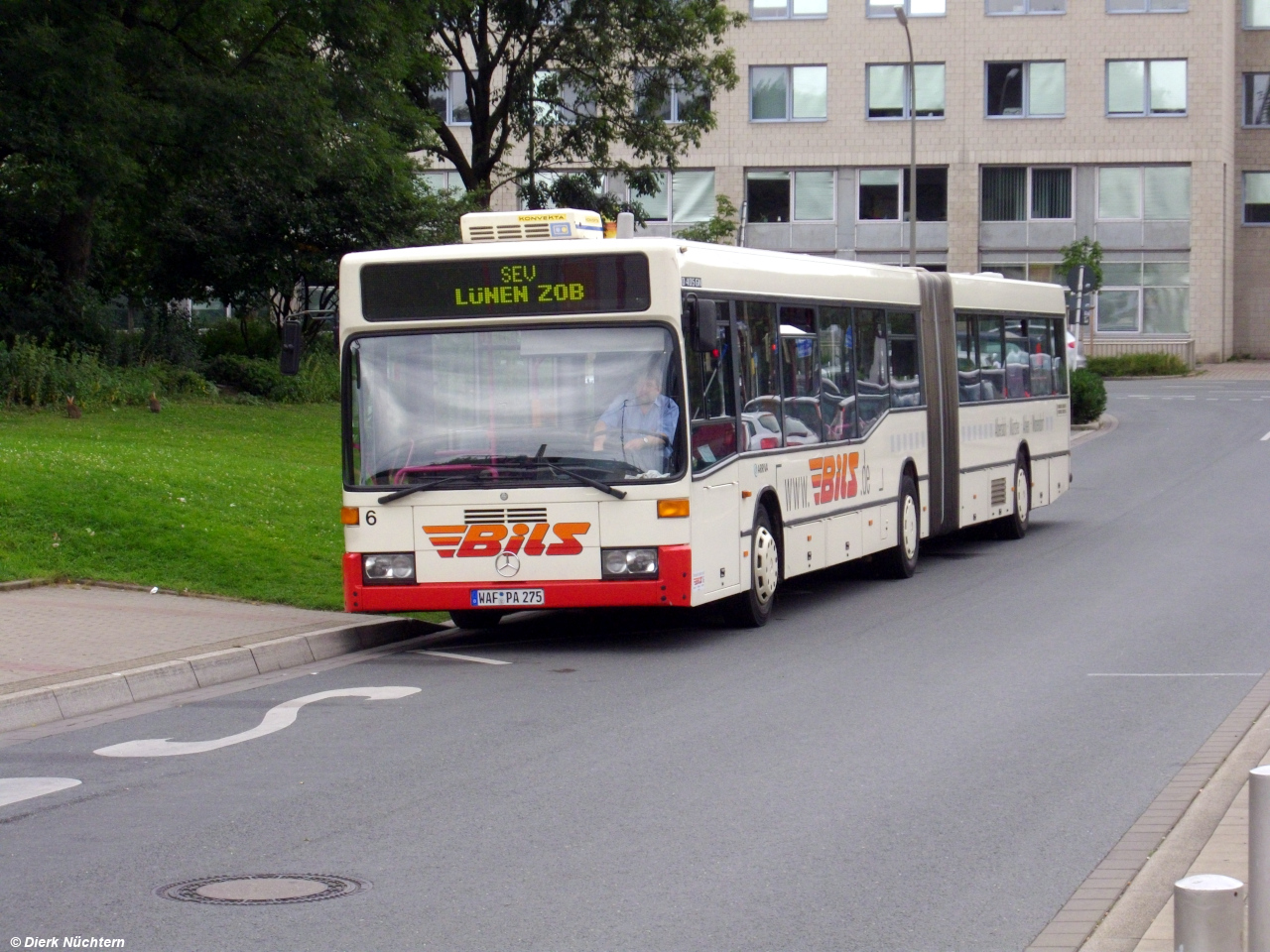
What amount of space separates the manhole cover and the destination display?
6733 mm

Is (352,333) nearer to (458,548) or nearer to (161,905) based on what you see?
(458,548)

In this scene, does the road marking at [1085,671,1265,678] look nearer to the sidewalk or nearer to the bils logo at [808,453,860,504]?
the bils logo at [808,453,860,504]

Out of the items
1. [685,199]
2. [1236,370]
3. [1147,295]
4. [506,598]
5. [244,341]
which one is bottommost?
[506,598]

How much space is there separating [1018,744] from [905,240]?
58494 mm

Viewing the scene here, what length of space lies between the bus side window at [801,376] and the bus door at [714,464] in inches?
47.6

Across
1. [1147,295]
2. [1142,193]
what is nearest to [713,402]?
[1142,193]

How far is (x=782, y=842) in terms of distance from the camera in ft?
22.9

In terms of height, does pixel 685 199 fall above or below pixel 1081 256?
above

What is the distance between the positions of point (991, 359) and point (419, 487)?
392 inches

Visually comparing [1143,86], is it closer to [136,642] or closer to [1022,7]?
[1022,7]

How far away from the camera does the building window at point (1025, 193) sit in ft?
212

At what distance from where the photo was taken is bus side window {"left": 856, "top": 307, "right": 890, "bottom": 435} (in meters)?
16.6

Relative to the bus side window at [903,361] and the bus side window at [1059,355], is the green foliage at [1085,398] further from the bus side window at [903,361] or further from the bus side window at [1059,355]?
the bus side window at [903,361]

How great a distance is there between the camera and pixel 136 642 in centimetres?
1212
